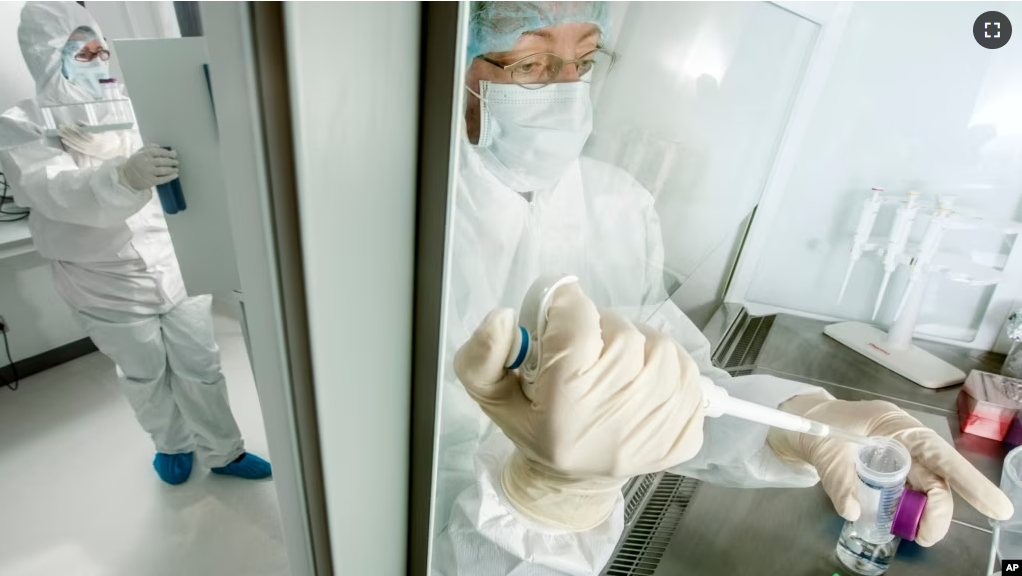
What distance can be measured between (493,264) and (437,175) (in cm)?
36

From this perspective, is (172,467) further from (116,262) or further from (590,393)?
(590,393)

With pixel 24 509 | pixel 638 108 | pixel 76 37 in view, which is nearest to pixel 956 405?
pixel 638 108

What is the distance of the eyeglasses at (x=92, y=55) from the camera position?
1.40 m

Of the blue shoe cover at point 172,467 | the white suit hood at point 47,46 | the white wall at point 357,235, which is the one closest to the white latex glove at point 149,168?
Answer: the white suit hood at point 47,46

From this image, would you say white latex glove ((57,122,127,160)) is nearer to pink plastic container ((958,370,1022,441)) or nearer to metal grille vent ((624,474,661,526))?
metal grille vent ((624,474,661,526))

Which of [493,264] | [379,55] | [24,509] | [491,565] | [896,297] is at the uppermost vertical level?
[379,55]

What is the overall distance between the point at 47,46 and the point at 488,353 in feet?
5.34

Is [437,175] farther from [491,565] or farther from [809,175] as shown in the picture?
[809,175]

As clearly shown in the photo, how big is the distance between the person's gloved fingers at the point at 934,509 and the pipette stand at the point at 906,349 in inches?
20.8

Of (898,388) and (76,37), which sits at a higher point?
(76,37)

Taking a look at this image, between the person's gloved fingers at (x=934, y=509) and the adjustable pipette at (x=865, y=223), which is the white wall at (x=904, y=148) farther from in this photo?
the person's gloved fingers at (x=934, y=509)

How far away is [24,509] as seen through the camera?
5.16 feet

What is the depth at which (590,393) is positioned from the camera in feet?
1.55

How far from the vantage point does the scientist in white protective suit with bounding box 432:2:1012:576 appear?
0.49m
